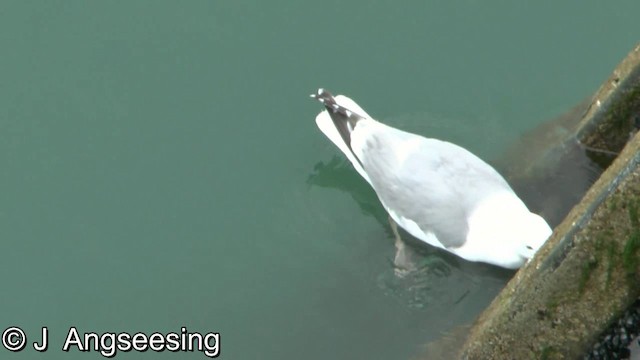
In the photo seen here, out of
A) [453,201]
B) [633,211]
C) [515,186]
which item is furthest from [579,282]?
[515,186]

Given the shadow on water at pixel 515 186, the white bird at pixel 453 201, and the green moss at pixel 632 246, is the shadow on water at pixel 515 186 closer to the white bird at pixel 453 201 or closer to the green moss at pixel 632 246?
the white bird at pixel 453 201

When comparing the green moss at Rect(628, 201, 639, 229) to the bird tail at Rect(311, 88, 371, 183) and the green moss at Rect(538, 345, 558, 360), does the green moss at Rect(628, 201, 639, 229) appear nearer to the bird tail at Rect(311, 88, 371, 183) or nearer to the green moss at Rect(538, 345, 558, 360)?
the green moss at Rect(538, 345, 558, 360)

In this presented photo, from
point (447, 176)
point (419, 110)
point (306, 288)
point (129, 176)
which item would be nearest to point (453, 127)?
point (419, 110)

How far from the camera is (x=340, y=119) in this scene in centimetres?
745

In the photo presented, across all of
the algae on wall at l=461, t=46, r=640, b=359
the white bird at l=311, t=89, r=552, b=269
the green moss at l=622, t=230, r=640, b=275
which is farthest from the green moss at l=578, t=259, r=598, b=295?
the white bird at l=311, t=89, r=552, b=269

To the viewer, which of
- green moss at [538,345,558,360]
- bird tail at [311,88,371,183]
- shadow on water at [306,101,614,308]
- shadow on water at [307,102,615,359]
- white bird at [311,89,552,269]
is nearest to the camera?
green moss at [538,345,558,360]

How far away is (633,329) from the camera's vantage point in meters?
5.93

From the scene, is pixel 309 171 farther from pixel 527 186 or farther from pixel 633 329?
pixel 633 329

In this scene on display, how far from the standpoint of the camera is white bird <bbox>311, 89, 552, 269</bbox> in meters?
6.89

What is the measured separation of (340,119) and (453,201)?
3.37 ft

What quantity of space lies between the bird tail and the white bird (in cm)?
28

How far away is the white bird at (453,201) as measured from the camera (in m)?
6.89

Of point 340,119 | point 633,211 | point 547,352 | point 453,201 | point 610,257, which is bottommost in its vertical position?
point 547,352

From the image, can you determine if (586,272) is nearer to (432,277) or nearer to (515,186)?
(432,277)
